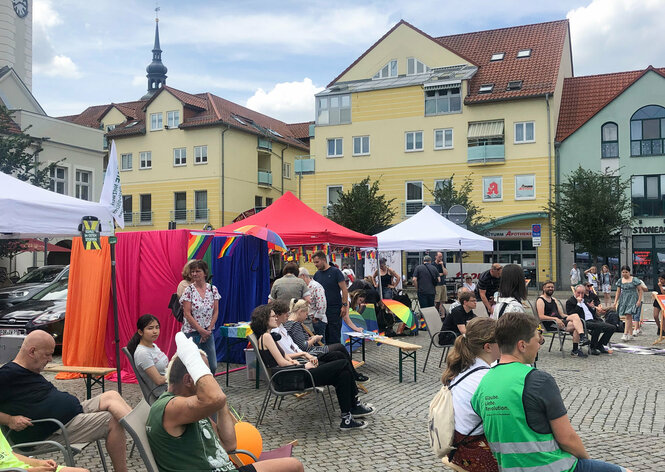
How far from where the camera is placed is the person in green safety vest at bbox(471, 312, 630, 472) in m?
3.17

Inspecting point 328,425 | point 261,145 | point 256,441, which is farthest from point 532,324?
point 261,145

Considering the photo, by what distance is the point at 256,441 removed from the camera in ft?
15.5

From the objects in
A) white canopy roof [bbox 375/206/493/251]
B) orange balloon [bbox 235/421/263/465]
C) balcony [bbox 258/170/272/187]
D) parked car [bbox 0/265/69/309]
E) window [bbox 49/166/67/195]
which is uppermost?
balcony [bbox 258/170/272/187]

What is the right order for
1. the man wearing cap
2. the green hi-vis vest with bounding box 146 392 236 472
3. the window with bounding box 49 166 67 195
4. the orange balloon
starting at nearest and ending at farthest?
the green hi-vis vest with bounding box 146 392 236 472 < the orange balloon < the man wearing cap < the window with bounding box 49 166 67 195

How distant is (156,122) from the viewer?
148 feet

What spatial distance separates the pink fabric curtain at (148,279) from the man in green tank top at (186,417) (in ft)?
20.5

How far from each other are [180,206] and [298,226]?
1303 inches

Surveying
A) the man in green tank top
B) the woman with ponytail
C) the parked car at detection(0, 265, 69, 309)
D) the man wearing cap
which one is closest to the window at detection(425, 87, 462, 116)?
the man wearing cap

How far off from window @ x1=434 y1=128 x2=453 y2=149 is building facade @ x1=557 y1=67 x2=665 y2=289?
19.3ft

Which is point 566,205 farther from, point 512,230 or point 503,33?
point 503,33

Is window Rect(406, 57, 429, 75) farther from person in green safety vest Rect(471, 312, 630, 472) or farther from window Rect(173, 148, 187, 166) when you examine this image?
person in green safety vest Rect(471, 312, 630, 472)

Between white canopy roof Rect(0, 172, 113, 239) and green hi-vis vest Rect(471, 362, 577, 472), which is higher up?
white canopy roof Rect(0, 172, 113, 239)

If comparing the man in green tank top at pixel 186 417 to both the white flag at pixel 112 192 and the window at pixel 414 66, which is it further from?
the window at pixel 414 66

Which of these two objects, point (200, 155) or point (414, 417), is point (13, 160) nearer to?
point (414, 417)
